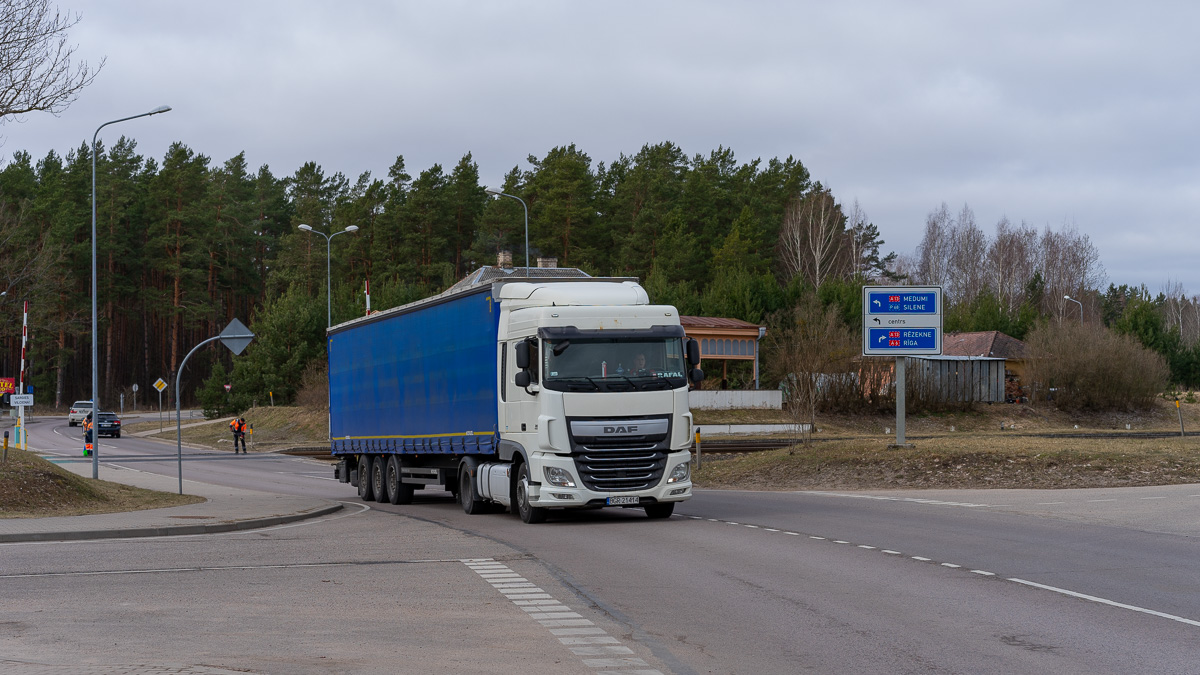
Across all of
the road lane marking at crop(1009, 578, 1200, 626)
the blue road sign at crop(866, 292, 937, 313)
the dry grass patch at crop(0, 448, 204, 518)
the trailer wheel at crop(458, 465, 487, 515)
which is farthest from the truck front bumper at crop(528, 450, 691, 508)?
the blue road sign at crop(866, 292, 937, 313)

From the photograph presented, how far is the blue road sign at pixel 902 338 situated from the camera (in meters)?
28.6

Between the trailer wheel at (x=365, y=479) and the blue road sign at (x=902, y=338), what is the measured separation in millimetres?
12159

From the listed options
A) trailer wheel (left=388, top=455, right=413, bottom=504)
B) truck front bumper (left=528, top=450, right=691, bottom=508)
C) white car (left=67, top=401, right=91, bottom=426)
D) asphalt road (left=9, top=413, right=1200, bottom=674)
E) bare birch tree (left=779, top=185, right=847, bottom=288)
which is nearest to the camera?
asphalt road (left=9, top=413, right=1200, bottom=674)

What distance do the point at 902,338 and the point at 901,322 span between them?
0.39 metres

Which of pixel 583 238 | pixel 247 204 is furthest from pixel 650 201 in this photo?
pixel 247 204

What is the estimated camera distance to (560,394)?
1750 cm

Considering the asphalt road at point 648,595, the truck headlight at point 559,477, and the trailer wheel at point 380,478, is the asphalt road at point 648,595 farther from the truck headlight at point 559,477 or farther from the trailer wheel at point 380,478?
the trailer wheel at point 380,478

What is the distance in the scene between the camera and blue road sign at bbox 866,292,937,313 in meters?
28.7

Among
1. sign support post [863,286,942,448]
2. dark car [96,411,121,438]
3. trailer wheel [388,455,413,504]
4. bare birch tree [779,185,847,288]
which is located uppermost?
bare birch tree [779,185,847,288]

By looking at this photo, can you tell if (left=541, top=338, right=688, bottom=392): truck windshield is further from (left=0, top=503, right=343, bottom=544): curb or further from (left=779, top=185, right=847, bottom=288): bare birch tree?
(left=779, top=185, right=847, bottom=288): bare birch tree

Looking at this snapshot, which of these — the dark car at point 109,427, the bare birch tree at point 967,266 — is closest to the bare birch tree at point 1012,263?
the bare birch tree at point 967,266

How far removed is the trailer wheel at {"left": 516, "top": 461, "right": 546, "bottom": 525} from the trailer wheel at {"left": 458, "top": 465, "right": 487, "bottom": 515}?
6.37ft

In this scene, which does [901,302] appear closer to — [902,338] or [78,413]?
[902,338]

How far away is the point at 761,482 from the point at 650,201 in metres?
69.2
